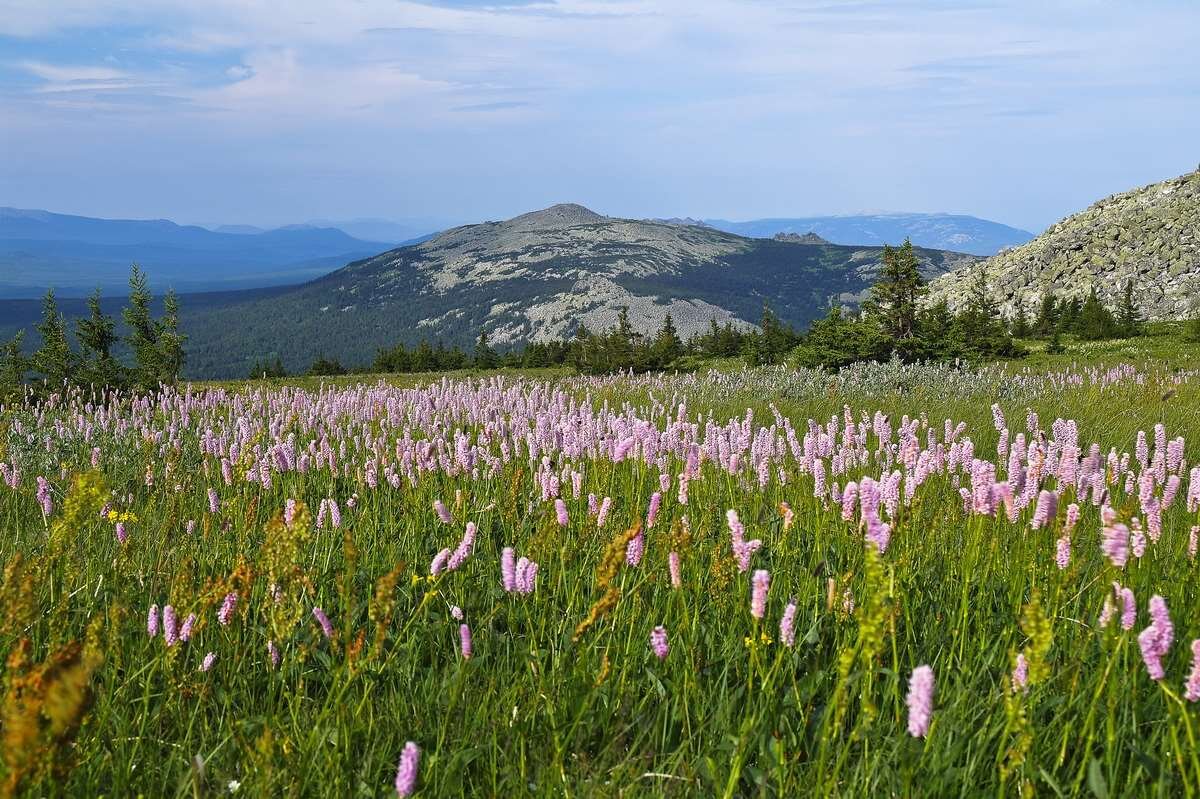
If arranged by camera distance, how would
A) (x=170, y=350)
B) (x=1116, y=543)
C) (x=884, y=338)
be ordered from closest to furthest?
1. (x=1116, y=543)
2. (x=884, y=338)
3. (x=170, y=350)

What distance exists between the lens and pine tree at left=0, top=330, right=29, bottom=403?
16297 mm

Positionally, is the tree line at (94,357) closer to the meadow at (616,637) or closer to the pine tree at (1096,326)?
the meadow at (616,637)

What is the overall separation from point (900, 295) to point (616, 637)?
24.3 m

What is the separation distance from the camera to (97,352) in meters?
25.6

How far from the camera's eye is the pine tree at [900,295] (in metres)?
25.8

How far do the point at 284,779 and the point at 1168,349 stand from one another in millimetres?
37309

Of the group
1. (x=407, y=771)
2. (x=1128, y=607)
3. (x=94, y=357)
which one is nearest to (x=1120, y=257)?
(x=94, y=357)

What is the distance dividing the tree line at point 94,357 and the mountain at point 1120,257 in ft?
330

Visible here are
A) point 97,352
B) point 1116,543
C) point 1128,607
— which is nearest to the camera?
point 1128,607

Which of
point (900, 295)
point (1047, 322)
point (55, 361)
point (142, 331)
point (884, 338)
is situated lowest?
point (55, 361)

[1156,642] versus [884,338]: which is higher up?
[884,338]

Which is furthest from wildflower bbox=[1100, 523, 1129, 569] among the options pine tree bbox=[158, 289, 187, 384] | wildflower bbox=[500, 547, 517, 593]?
pine tree bbox=[158, 289, 187, 384]

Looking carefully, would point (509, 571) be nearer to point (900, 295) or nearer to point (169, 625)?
point (169, 625)

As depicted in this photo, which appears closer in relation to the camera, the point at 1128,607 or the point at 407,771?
the point at 407,771
